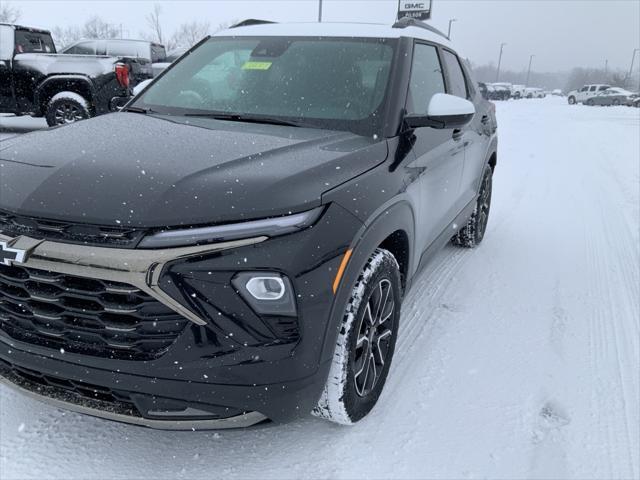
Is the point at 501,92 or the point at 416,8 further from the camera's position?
the point at 501,92

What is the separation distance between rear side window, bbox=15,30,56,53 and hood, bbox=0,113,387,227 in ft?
28.4

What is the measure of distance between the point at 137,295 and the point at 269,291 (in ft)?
1.36

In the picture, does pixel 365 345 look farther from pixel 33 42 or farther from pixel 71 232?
pixel 33 42

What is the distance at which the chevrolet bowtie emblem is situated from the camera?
5.73 ft

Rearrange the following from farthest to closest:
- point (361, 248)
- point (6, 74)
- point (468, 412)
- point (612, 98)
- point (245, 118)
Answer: point (612, 98), point (6, 74), point (245, 118), point (468, 412), point (361, 248)

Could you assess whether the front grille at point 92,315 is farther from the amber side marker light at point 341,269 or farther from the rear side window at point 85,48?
the rear side window at point 85,48

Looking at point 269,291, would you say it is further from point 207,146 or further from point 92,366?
point 207,146

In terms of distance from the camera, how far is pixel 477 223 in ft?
16.2

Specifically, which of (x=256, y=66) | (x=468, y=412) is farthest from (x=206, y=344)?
(x=256, y=66)

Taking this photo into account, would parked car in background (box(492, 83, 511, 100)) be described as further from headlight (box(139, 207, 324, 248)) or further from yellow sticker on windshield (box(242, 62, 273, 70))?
headlight (box(139, 207, 324, 248))

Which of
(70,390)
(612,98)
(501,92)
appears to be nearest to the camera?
(70,390)

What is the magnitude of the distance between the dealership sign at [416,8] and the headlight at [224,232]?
21.6 m

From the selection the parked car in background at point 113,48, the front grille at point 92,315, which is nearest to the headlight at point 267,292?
the front grille at point 92,315

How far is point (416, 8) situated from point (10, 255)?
22.8 m
